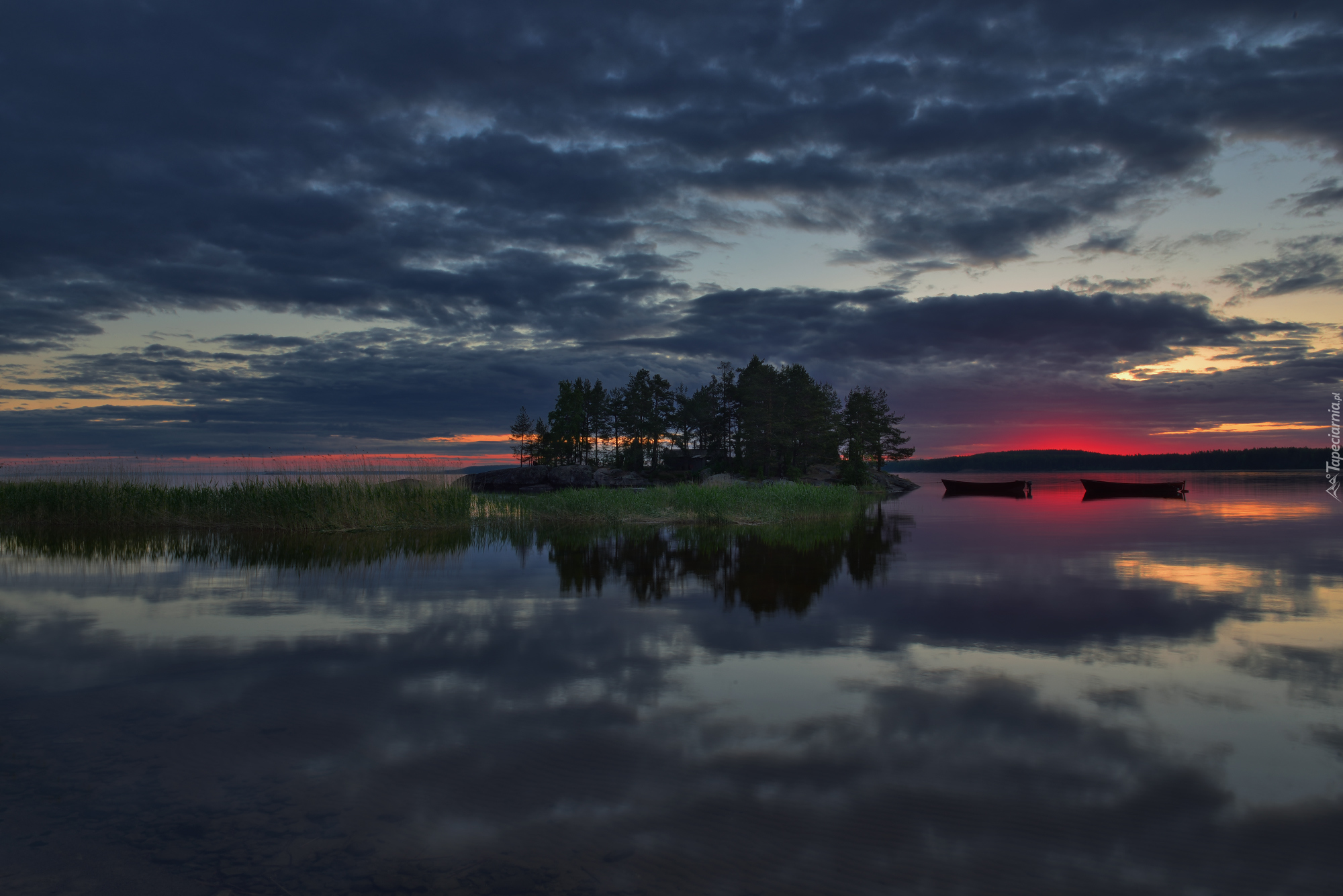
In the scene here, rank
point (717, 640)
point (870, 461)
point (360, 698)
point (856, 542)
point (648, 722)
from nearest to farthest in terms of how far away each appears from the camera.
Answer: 1. point (648, 722)
2. point (360, 698)
3. point (717, 640)
4. point (856, 542)
5. point (870, 461)

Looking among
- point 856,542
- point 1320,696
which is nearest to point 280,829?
point 1320,696

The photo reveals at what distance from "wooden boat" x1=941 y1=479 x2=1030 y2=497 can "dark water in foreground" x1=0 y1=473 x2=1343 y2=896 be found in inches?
2599

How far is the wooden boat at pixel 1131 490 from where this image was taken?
6750 cm

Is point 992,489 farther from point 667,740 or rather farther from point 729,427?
point 667,740

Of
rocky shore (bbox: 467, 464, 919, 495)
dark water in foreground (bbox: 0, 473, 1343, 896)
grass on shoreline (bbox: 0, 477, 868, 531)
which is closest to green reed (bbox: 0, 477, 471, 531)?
grass on shoreline (bbox: 0, 477, 868, 531)

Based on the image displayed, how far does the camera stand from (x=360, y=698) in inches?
301

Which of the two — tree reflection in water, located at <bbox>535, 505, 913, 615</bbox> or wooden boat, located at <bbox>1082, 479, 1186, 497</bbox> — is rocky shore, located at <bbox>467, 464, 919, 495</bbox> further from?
tree reflection in water, located at <bbox>535, 505, 913, 615</bbox>

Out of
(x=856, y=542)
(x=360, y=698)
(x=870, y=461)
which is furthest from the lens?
(x=870, y=461)

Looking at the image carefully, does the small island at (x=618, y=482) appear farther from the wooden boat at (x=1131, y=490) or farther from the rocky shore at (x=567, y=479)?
the wooden boat at (x=1131, y=490)

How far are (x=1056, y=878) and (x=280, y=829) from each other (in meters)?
5.22

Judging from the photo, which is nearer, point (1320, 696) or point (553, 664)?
point (1320, 696)

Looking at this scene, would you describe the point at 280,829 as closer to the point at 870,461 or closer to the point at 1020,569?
the point at 1020,569

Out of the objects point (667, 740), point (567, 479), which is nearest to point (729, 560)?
point (667, 740)

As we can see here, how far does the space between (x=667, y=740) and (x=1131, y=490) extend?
294 ft
